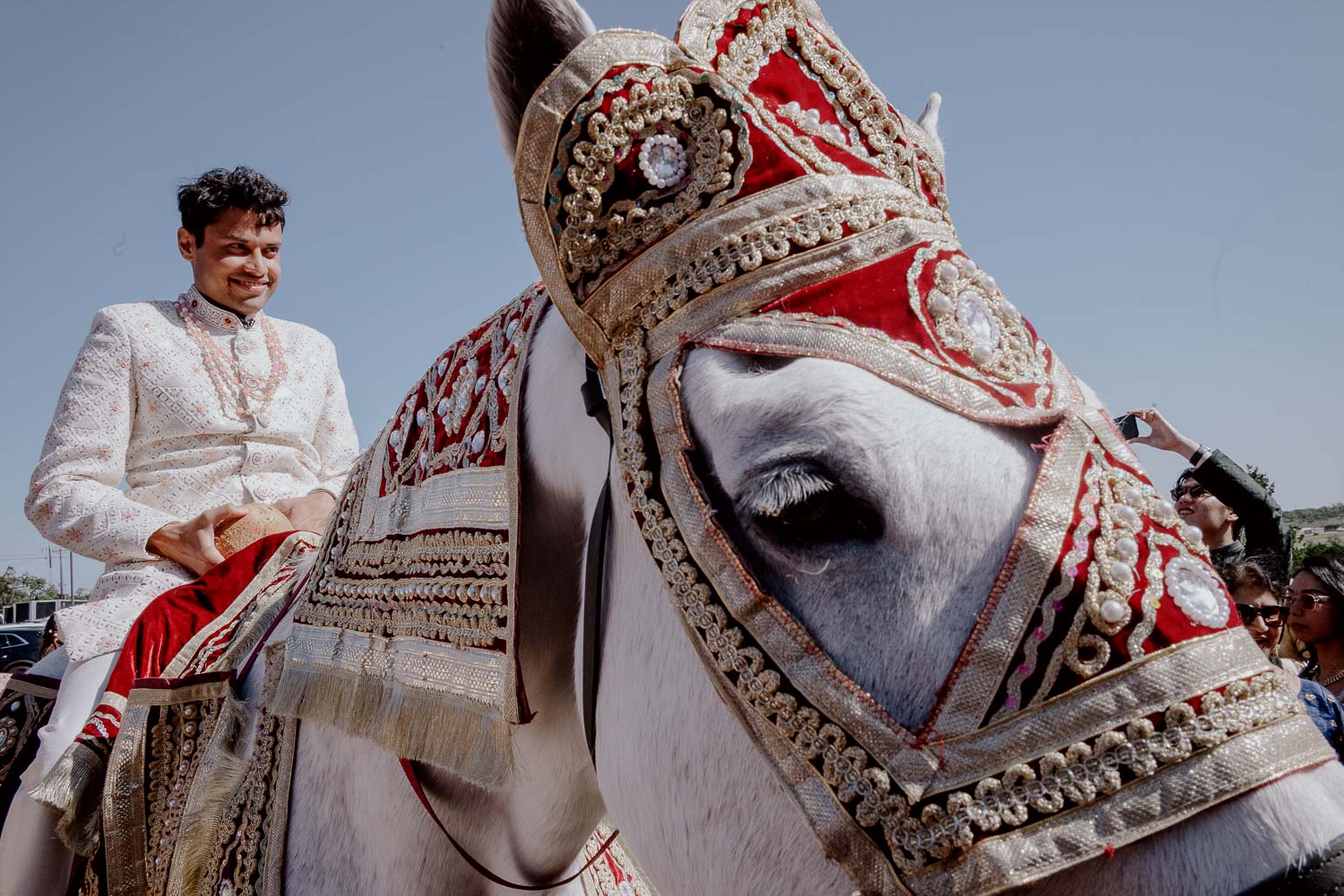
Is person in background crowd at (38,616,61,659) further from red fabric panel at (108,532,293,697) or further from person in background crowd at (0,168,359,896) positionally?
red fabric panel at (108,532,293,697)

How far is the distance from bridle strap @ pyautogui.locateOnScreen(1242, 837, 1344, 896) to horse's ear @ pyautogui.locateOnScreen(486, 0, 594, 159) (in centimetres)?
139

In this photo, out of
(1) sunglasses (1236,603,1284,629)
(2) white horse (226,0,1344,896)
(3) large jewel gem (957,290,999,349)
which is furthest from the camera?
(1) sunglasses (1236,603,1284,629)

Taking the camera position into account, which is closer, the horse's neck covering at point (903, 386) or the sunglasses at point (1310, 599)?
the horse's neck covering at point (903, 386)

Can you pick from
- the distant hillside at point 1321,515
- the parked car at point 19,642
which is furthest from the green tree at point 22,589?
the distant hillside at point 1321,515

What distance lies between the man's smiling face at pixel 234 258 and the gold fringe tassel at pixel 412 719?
193 cm

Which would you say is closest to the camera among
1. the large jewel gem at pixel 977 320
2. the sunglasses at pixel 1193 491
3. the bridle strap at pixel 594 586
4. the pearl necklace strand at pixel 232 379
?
the large jewel gem at pixel 977 320

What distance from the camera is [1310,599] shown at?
14.9 feet

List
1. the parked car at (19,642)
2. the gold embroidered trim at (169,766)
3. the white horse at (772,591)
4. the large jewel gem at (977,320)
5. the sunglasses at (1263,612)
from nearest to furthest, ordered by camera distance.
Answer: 1. the white horse at (772,591)
2. the large jewel gem at (977,320)
3. the gold embroidered trim at (169,766)
4. the sunglasses at (1263,612)
5. the parked car at (19,642)

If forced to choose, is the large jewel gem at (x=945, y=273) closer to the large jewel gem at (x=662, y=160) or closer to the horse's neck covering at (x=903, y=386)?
the horse's neck covering at (x=903, y=386)

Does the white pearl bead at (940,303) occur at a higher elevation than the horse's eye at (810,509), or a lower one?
higher

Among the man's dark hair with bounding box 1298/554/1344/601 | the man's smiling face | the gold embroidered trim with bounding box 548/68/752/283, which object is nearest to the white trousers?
the man's smiling face

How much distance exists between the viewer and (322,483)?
3.07 meters

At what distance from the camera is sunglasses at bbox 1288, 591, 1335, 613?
177 inches

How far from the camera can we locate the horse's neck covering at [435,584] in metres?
1.48
